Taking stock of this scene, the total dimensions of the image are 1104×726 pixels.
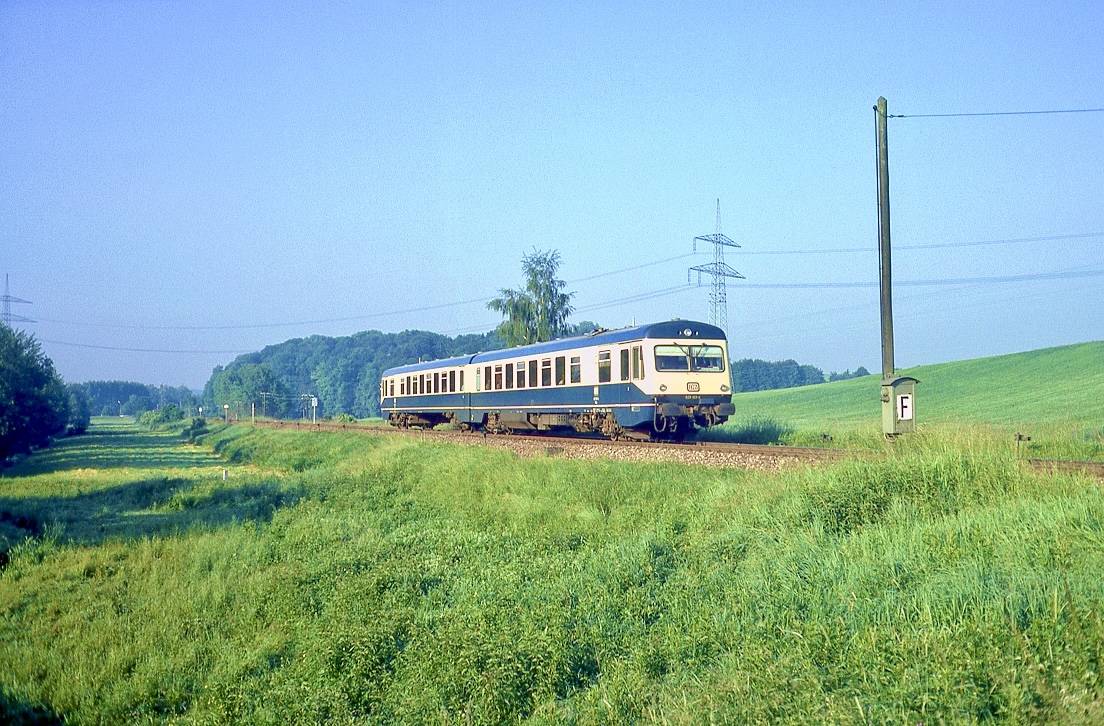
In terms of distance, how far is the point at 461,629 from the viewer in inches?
348

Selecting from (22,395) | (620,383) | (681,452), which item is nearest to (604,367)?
(620,383)

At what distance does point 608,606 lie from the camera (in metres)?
8.84

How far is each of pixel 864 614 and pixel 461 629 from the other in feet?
13.7

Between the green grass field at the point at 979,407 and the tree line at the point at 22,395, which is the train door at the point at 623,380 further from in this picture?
the tree line at the point at 22,395

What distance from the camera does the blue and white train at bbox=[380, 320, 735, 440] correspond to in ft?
66.2

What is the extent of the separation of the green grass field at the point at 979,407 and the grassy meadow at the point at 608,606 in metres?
3.61

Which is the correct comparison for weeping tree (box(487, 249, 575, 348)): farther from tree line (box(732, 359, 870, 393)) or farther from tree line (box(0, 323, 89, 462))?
tree line (box(732, 359, 870, 393))

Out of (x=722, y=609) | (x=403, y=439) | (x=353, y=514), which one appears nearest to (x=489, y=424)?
(x=403, y=439)

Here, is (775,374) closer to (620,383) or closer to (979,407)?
(979,407)

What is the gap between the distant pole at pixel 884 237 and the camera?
52.7 feet

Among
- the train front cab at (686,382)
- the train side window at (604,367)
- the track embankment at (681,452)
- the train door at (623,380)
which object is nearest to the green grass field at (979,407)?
the track embankment at (681,452)

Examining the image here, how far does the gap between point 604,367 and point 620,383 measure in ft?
3.11

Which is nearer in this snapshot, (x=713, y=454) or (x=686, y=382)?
(x=713, y=454)

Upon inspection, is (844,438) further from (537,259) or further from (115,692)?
(537,259)
